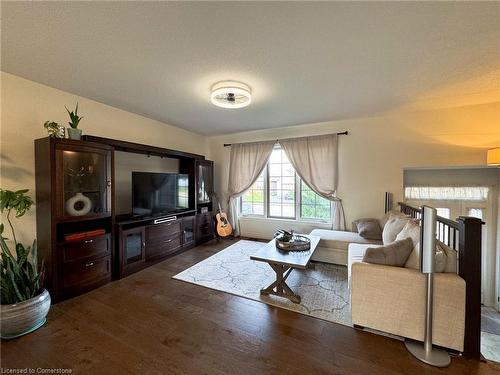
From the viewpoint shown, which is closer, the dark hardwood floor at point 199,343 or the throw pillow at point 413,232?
the dark hardwood floor at point 199,343

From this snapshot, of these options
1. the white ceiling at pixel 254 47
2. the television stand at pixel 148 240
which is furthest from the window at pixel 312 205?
the television stand at pixel 148 240

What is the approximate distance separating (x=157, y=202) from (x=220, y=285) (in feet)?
5.65

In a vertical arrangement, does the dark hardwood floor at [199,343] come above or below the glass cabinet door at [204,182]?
below

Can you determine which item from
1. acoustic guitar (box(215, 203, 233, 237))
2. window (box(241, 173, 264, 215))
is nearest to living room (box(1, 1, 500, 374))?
acoustic guitar (box(215, 203, 233, 237))

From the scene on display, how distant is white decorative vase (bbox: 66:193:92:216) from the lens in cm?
226

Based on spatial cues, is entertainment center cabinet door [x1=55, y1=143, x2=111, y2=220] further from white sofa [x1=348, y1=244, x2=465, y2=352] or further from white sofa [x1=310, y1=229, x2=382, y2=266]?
white sofa [x1=310, y1=229, x2=382, y2=266]

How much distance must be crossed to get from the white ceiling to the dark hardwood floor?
2432 mm

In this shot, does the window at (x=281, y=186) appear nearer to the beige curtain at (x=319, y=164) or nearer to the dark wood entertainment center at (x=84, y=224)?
the beige curtain at (x=319, y=164)

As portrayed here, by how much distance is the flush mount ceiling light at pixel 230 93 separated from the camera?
7.50 ft

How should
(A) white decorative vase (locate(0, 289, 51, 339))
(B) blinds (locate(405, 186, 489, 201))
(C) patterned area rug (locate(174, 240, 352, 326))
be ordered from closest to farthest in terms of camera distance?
(A) white decorative vase (locate(0, 289, 51, 339)) → (C) patterned area rug (locate(174, 240, 352, 326)) → (B) blinds (locate(405, 186, 489, 201))

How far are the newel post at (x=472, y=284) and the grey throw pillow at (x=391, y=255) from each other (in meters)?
0.36

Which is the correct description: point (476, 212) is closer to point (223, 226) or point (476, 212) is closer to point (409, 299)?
point (409, 299)

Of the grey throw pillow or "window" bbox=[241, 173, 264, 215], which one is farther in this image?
"window" bbox=[241, 173, 264, 215]

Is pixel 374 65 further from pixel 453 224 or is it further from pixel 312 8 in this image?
pixel 453 224
